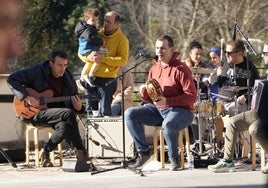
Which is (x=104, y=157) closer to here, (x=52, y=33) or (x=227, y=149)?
(x=227, y=149)

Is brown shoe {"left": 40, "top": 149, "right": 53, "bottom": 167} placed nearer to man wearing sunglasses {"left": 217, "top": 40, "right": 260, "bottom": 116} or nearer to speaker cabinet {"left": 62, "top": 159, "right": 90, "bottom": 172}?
speaker cabinet {"left": 62, "top": 159, "right": 90, "bottom": 172}

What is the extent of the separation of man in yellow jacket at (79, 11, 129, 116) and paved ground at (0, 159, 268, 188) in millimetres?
1162

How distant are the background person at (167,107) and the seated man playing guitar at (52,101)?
2.20 ft

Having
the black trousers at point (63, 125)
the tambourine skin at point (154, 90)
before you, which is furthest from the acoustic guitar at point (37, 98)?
the tambourine skin at point (154, 90)

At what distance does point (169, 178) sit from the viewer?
25.8 feet

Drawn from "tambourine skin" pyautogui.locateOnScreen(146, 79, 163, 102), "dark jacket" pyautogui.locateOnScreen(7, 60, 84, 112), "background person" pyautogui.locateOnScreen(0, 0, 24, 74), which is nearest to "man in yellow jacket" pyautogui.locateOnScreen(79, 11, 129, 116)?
"dark jacket" pyautogui.locateOnScreen(7, 60, 84, 112)

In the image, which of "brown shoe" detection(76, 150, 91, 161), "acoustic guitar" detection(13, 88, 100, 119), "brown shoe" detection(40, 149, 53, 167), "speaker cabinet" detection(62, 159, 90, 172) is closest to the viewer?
"speaker cabinet" detection(62, 159, 90, 172)

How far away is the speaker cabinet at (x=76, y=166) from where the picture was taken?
861 centimetres

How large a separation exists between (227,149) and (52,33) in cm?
1051

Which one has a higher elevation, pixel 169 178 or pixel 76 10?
pixel 76 10

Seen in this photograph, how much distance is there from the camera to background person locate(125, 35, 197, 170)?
27.8ft

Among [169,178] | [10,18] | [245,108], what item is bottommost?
[169,178]

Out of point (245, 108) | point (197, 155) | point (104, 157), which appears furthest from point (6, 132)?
point (245, 108)

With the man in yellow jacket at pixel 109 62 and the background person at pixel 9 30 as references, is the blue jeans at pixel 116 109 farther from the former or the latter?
the background person at pixel 9 30
